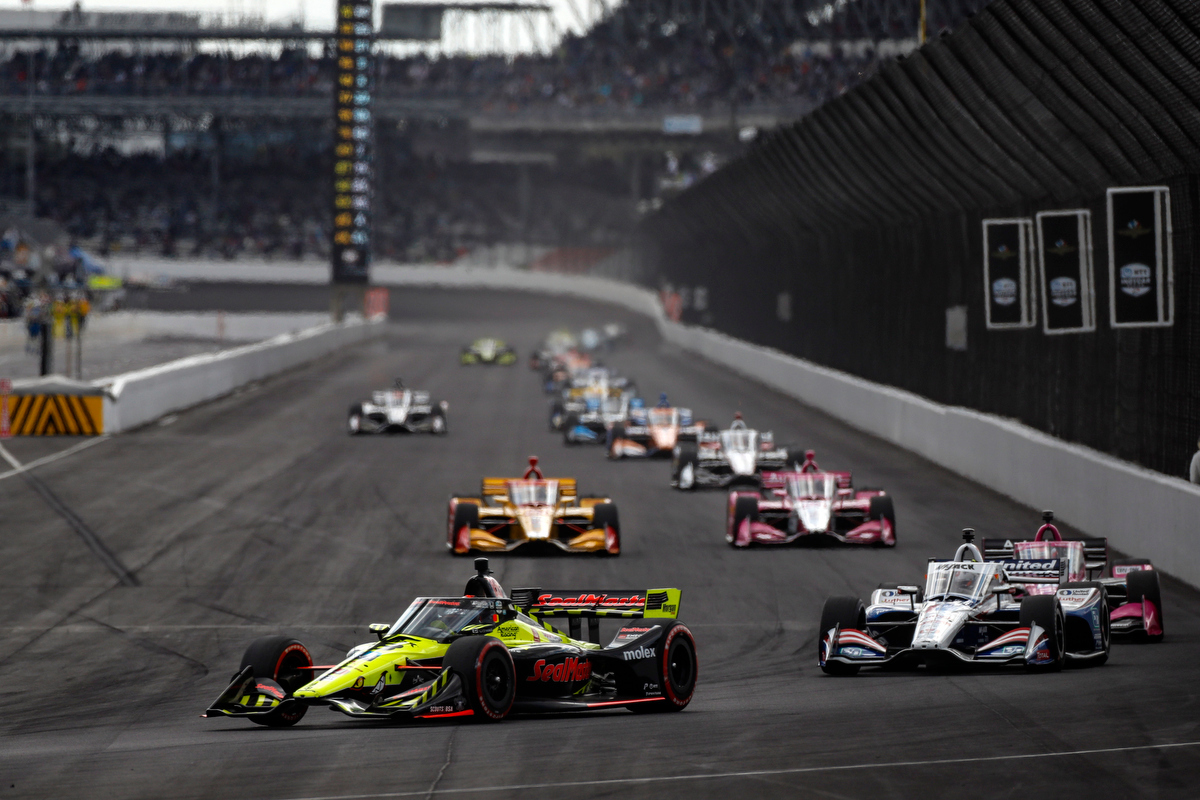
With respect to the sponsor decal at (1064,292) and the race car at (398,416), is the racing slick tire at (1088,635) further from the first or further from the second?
the race car at (398,416)

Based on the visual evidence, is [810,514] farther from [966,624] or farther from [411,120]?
[411,120]

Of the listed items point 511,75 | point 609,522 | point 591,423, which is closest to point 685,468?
point 609,522

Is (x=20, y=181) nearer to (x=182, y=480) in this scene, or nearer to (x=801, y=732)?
(x=182, y=480)

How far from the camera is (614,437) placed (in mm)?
28297

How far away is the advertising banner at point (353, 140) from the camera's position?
62469 millimetres

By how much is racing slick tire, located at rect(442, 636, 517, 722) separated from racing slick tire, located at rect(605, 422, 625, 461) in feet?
59.1

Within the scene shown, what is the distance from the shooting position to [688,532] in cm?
1986

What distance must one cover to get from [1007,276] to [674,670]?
40.8ft

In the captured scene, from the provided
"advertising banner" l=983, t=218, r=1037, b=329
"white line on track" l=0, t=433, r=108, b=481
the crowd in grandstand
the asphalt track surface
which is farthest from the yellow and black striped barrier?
the crowd in grandstand

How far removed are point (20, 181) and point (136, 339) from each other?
33617 millimetres

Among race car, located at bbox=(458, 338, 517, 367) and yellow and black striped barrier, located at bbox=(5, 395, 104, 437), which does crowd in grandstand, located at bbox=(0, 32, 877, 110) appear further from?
yellow and black striped barrier, located at bbox=(5, 395, 104, 437)

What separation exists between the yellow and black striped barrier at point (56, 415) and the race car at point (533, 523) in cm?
1516

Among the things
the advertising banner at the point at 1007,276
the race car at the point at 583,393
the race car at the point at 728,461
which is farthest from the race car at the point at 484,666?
the race car at the point at 583,393

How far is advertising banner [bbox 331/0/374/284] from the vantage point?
205 feet
